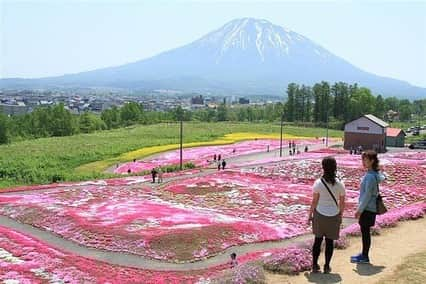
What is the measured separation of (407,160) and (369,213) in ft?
167

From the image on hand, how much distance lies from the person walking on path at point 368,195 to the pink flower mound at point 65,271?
7927 millimetres

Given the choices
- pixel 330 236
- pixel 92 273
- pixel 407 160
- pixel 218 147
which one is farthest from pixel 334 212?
pixel 218 147

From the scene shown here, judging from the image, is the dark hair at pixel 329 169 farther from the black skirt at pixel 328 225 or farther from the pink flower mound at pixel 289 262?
the pink flower mound at pixel 289 262

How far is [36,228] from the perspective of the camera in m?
31.0

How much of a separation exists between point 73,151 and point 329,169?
253 feet

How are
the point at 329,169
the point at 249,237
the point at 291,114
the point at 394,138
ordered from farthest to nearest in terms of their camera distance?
1. the point at 291,114
2. the point at 394,138
3. the point at 249,237
4. the point at 329,169

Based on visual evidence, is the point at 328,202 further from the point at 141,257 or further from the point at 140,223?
the point at 140,223

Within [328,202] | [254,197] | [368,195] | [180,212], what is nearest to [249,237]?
[180,212]

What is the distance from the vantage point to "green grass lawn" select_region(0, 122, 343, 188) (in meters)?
61.3

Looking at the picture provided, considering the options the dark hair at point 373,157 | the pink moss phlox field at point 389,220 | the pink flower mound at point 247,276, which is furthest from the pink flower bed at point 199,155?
the dark hair at point 373,157

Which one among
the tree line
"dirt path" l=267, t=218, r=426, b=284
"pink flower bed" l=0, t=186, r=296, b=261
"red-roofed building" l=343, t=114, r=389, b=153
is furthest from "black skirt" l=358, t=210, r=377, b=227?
the tree line

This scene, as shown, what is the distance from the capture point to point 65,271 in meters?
21.0

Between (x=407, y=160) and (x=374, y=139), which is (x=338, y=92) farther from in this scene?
(x=407, y=160)

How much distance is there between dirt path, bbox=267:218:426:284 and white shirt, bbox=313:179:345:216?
4.87 ft
